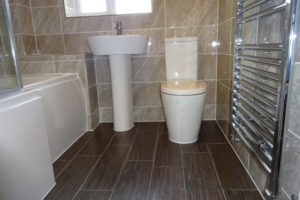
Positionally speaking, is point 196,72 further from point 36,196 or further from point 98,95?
point 36,196

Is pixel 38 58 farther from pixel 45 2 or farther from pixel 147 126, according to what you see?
pixel 147 126

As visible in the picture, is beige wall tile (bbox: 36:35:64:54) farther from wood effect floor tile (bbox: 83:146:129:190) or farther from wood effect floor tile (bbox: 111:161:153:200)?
wood effect floor tile (bbox: 111:161:153:200)

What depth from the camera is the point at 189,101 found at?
173 cm

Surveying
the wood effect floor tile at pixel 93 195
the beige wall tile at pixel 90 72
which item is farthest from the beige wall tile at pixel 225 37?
the wood effect floor tile at pixel 93 195

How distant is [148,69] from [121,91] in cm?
43

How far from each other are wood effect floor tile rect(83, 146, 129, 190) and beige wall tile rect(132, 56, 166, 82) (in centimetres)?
86

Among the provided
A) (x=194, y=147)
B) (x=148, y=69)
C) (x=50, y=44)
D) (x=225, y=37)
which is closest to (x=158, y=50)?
(x=148, y=69)

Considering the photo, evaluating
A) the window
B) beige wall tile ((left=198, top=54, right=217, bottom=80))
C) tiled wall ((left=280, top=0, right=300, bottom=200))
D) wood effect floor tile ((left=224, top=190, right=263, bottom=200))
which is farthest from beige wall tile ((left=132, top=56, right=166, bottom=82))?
tiled wall ((left=280, top=0, right=300, bottom=200))

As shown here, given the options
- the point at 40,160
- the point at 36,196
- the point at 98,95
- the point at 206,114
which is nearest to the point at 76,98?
the point at 98,95

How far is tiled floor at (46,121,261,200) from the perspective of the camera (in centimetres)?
130

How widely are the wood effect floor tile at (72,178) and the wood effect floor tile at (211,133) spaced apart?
97 cm

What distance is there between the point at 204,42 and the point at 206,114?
30.6 inches

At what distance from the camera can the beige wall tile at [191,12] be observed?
7.29ft

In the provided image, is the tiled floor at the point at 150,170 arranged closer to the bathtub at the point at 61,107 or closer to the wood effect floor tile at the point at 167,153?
the wood effect floor tile at the point at 167,153
